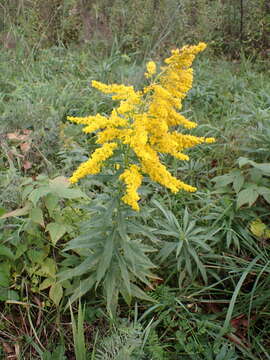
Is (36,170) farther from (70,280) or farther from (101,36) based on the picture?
(101,36)

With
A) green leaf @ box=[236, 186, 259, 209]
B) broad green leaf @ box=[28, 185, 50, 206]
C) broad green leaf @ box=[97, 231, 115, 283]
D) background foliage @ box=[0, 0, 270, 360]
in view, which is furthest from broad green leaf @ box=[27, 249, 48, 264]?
green leaf @ box=[236, 186, 259, 209]

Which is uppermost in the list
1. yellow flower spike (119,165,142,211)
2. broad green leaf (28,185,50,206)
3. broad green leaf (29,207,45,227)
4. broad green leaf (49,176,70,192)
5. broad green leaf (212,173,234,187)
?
yellow flower spike (119,165,142,211)

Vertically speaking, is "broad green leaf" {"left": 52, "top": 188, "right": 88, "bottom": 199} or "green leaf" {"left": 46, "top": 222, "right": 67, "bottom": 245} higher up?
"broad green leaf" {"left": 52, "top": 188, "right": 88, "bottom": 199}

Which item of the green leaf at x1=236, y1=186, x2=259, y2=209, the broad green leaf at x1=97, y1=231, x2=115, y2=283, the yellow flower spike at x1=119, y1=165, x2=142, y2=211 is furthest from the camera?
the green leaf at x1=236, y1=186, x2=259, y2=209

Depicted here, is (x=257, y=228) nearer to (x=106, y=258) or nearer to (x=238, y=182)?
(x=238, y=182)

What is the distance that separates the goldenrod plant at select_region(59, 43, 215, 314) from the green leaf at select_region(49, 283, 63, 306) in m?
0.09

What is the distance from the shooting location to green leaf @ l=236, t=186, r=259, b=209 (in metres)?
2.45

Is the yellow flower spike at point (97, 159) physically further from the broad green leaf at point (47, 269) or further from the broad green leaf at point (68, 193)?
the broad green leaf at point (47, 269)

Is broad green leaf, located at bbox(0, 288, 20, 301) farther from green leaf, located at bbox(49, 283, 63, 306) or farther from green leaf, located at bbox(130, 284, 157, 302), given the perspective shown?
green leaf, located at bbox(130, 284, 157, 302)

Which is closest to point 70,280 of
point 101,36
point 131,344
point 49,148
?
point 131,344

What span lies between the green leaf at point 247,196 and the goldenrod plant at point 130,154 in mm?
762

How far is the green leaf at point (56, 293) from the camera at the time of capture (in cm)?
210

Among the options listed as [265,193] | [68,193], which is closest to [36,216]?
[68,193]

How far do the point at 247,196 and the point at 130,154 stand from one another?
105cm
